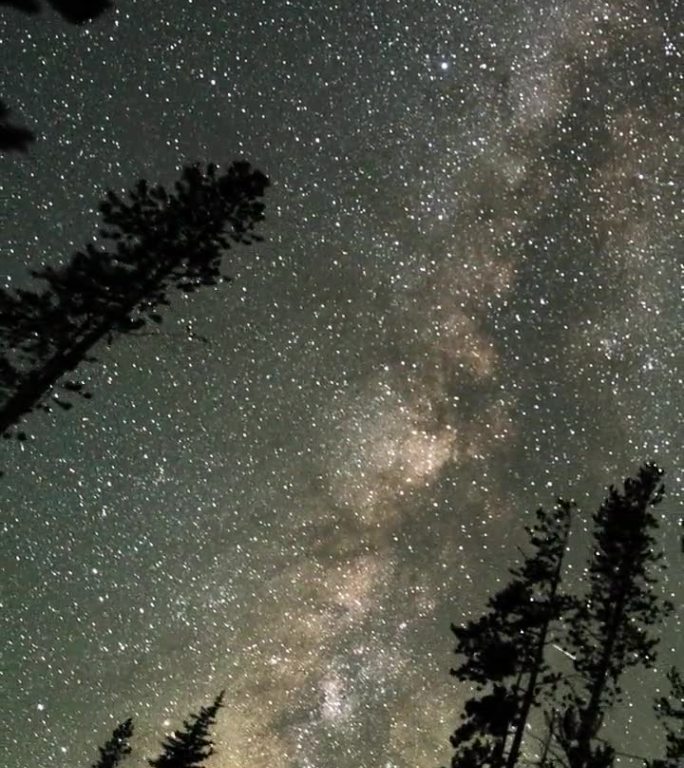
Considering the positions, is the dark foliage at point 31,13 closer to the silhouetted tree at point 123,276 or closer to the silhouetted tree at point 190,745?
the silhouetted tree at point 123,276

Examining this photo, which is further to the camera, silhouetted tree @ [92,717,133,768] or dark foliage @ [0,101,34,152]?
silhouetted tree @ [92,717,133,768]

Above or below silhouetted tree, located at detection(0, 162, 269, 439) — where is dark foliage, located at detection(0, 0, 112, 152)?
below

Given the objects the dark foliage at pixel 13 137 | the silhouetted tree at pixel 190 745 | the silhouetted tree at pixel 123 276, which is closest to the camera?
the dark foliage at pixel 13 137

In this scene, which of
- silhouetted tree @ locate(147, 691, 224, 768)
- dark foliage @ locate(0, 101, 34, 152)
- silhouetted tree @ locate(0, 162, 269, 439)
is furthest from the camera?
silhouetted tree @ locate(147, 691, 224, 768)

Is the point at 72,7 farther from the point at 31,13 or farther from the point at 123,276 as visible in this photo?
the point at 123,276

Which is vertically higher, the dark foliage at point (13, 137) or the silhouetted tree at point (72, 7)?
the silhouetted tree at point (72, 7)

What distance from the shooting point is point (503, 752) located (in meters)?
18.6

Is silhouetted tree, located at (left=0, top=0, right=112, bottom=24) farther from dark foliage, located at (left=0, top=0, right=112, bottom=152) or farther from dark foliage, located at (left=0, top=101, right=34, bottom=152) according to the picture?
dark foliage, located at (left=0, top=101, right=34, bottom=152)

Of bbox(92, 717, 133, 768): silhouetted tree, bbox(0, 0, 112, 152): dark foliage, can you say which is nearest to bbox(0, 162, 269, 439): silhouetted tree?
bbox(0, 0, 112, 152): dark foliage

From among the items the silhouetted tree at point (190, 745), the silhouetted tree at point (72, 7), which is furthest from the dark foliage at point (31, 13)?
the silhouetted tree at point (190, 745)

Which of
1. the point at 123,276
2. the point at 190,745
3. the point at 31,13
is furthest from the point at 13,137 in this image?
the point at 190,745

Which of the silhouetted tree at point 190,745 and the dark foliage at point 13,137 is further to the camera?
the silhouetted tree at point 190,745

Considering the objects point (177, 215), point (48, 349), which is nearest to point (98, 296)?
point (48, 349)

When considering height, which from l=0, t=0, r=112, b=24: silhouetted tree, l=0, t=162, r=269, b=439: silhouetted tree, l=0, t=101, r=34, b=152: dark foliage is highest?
l=0, t=162, r=269, b=439: silhouetted tree
